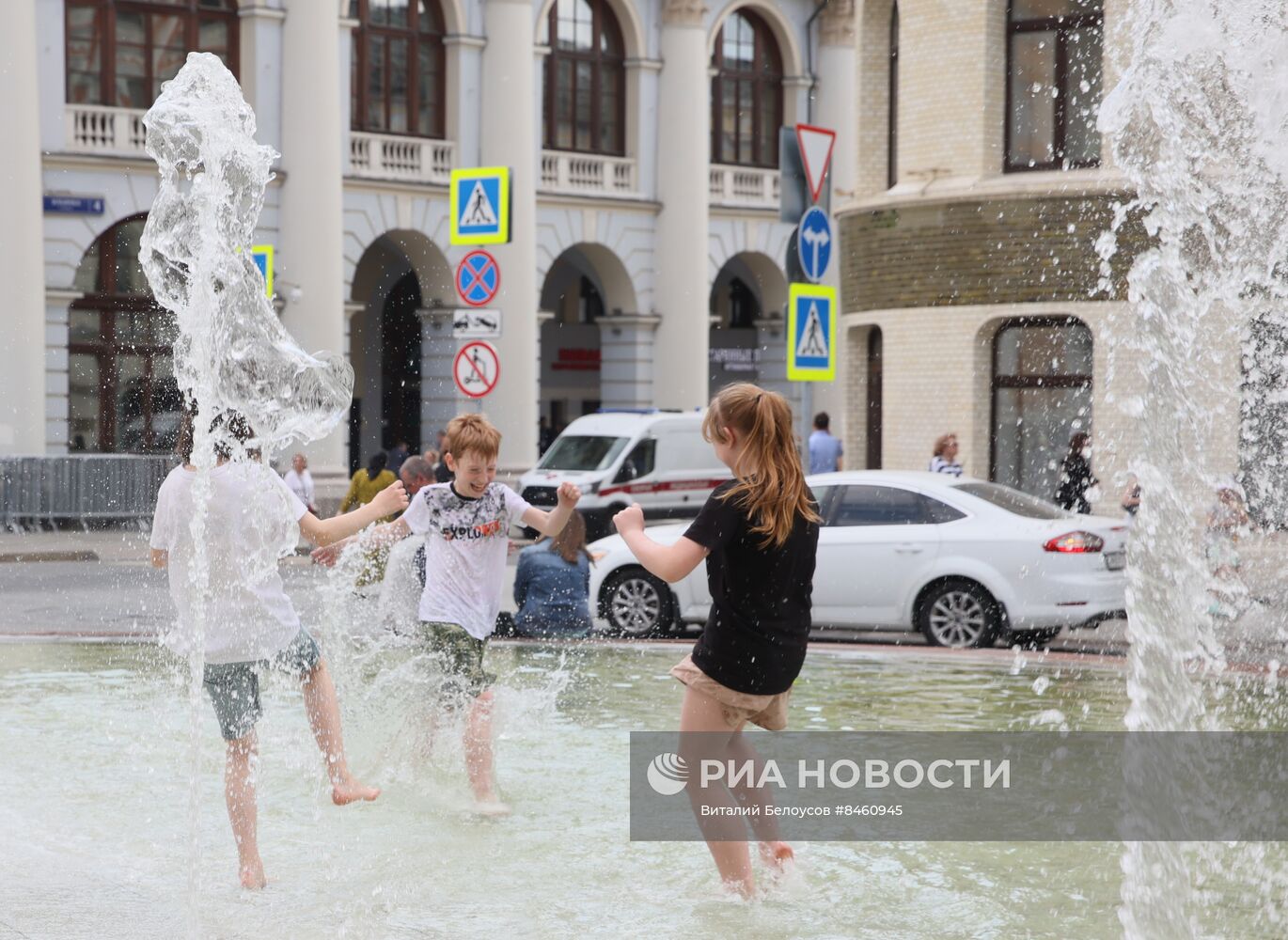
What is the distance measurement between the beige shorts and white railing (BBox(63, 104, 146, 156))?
3035 centimetres

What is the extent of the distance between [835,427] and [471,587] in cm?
3909

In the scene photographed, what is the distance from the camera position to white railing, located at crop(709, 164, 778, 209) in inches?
1811

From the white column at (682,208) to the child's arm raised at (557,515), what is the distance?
35.9m

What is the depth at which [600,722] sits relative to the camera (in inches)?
438

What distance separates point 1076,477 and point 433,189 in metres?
21.1

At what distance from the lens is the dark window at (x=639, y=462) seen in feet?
99.6

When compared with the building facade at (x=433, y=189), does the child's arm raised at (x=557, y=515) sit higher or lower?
lower

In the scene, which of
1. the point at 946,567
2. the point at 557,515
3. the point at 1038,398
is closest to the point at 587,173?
the point at 1038,398

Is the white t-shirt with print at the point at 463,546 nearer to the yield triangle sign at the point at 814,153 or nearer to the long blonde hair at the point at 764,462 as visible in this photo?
the long blonde hair at the point at 764,462

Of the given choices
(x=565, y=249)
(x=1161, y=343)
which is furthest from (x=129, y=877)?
(x=565, y=249)

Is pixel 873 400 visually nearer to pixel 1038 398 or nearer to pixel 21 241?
pixel 1038 398

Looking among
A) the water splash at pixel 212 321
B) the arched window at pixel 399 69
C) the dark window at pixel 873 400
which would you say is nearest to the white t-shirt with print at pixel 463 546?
the water splash at pixel 212 321

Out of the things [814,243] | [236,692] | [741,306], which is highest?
[741,306]

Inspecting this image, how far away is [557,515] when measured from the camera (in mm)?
8086
